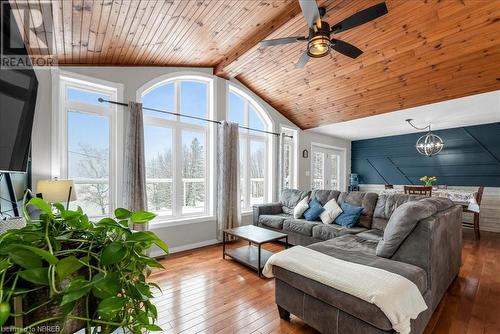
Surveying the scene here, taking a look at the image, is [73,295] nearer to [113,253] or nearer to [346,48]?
[113,253]

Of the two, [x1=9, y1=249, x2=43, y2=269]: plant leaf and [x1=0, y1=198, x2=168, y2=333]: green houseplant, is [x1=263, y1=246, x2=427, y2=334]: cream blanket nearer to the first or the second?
[x1=0, y1=198, x2=168, y2=333]: green houseplant

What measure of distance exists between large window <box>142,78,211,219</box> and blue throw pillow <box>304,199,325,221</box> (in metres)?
1.84

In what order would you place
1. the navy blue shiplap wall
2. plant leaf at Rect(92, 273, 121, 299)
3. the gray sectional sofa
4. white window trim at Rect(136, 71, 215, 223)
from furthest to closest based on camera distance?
the navy blue shiplap wall < white window trim at Rect(136, 71, 215, 223) < the gray sectional sofa < plant leaf at Rect(92, 273, 121, 299)

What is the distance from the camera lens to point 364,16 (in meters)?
2.09

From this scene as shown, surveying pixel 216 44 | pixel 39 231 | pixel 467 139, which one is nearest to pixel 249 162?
pixel 216 44

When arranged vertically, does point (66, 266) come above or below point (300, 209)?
above

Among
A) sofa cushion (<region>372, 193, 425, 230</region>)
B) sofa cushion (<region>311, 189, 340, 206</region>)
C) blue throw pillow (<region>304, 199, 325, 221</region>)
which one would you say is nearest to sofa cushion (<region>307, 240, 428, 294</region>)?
sofa cushion (<region>372, 193, 425, 230</region>)

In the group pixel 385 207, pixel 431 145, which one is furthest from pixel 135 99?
pixel 431 145

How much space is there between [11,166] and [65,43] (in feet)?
5.85

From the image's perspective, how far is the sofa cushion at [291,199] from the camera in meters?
4.52

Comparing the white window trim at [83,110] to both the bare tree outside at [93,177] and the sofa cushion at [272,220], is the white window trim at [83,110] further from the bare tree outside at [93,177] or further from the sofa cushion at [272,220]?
the sofa cushion at [272,220]

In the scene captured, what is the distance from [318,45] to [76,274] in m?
2.53

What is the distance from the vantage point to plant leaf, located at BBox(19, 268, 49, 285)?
1.40 ft

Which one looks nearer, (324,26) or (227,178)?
(324,26)
